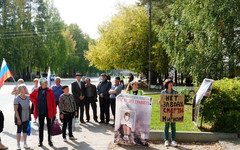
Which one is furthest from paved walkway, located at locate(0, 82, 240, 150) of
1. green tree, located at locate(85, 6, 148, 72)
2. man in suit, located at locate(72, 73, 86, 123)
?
green tree, located at locate(85, 6, 148, 72)

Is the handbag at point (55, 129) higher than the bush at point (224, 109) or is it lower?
lower

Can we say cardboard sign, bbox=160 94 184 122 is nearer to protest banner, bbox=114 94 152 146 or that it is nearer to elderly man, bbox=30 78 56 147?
protest banner, bbox=114 94 152 146

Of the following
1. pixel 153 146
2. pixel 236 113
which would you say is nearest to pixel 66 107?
pixel 153 146

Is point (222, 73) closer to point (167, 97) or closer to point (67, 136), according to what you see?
point (167, 97)

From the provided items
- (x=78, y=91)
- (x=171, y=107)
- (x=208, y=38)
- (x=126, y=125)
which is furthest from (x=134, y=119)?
(x=208, y=38)

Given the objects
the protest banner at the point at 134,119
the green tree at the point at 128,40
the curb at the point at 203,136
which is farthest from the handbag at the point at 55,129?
the green tree at the point at 128,40

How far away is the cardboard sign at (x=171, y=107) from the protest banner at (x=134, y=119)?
24.2 inches

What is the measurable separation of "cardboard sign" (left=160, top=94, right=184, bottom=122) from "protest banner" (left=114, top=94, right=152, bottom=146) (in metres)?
0.61

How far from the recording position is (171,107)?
22.7 ft

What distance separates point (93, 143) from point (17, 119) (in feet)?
7.31

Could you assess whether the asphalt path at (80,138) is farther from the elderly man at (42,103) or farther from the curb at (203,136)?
the curb at (203,136)

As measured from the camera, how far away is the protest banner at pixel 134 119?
6449mm

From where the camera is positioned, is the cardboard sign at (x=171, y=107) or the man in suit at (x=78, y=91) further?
the man in suit at (x=78, y=91)

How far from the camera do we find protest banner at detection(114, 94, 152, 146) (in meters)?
6.45
